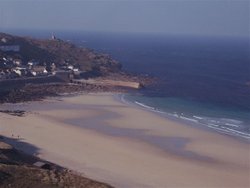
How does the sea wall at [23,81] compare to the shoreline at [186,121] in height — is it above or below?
below

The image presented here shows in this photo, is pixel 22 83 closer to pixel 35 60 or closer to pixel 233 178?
pixel 35 60

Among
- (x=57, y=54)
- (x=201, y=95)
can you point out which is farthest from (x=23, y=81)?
(x=201, y=95)

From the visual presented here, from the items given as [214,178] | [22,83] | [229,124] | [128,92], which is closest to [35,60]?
[22,83]

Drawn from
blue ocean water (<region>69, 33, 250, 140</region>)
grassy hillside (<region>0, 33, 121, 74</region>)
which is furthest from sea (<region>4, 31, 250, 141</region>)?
grassy hillside (<region>0, 33, 121, 74</region>)

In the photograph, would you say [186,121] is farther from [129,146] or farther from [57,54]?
[57,54]

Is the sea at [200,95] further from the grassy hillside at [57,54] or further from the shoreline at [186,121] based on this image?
the grassy hillside at [57,54]

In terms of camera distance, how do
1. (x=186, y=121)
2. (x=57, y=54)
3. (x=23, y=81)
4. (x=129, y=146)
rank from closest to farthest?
(x=129, y=146) < (x=186, y=121) < (x=23, y=81) < (x=57, y=54)

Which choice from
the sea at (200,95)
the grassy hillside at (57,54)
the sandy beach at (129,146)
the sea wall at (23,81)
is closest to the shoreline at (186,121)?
the sea at (200,95)

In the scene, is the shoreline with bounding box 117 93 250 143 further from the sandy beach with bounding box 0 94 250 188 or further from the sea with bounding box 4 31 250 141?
the sandy beach with bounding box 0 94 250 188
